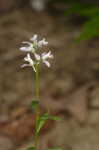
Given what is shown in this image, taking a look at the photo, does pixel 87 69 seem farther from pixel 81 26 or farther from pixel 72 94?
pixel 81 26

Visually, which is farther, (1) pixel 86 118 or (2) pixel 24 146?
(1) pixel 86 118

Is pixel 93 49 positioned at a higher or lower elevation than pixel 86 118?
higher

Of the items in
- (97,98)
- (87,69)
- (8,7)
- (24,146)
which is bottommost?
(24,146)

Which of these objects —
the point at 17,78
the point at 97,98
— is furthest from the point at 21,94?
the point at 97,98


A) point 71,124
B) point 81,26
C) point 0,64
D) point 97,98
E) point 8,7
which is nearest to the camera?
point 71,124

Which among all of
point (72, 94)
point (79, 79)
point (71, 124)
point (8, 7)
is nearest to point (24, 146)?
point (71, 124)

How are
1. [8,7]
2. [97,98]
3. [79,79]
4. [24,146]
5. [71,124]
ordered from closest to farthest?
[24,146], [71,124], [97,98], [79,79], [8,7]

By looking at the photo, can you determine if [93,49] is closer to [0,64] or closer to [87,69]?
[87,69]
